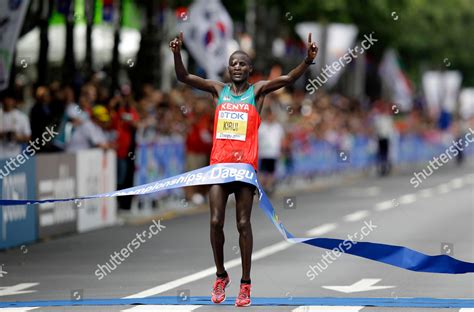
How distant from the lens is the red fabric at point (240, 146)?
1148 centimetres

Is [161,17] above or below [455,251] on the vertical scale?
above

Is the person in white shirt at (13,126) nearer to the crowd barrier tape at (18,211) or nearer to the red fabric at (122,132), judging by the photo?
the crowd barrier tape at (18,211)

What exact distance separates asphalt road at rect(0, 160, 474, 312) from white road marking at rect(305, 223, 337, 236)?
0.01 meters

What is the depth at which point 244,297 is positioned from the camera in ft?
37.6

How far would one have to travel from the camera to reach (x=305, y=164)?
3722 centimetres

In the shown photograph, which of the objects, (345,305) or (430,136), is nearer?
(345,305)

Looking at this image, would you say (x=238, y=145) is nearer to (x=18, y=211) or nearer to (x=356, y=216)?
(x=18, y=211)

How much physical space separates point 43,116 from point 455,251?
6.77m

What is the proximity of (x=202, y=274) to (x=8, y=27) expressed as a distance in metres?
6.34

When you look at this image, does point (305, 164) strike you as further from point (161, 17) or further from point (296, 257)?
point (296, 257)

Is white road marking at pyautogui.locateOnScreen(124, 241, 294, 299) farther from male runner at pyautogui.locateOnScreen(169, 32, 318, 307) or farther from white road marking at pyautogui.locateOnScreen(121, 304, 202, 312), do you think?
male runner at pyautogui.locateOnScreen(169, 32, 318, 307)

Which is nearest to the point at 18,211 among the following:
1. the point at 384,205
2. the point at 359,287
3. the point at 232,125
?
the point at 359,287

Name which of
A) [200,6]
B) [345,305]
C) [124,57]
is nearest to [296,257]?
[345,305]

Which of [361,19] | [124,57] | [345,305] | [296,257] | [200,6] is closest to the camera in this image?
[345,305]
